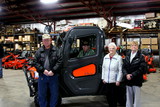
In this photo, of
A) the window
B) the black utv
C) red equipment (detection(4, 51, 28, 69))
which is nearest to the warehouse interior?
red equipment (detection(4, 51, 28, 69))

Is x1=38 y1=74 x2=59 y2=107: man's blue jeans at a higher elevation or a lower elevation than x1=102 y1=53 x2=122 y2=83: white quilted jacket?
lower

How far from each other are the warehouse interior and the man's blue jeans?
180cm

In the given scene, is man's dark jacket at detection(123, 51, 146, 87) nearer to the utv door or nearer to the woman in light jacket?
the woman in light jacket

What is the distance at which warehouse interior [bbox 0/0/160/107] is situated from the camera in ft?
24.8

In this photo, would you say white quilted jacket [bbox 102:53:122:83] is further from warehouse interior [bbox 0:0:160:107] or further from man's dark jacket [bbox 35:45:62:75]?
warehouse interior [bbox 0:0:160:107]

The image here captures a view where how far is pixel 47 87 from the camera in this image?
3.08m

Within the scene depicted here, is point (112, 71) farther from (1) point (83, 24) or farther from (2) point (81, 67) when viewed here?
(1) point (83, 24)

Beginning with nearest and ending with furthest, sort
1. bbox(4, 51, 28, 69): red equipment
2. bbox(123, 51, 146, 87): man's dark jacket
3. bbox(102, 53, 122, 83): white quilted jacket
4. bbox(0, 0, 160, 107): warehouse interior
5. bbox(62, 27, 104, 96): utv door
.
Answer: bbox(123, 51, 146, 87): man's dark jacket, bbox(102, 53, 122, 83): white quilted jacket, bbox(62, 27, 104, 96): utv door, bbox(0, 0, 160, 107): warehouse interior, bbox(4, 51, 28, 69): red equipment

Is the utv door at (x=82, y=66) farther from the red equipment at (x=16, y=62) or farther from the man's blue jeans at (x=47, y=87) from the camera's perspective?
the red equipment at (x=16, y=62)

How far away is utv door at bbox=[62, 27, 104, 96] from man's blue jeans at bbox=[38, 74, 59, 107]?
0.88ft

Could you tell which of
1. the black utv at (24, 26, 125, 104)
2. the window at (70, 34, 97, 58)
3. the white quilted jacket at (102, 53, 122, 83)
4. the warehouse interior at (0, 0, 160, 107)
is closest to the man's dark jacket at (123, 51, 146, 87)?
the white quilted jacket at (102, 53, 122, 83)

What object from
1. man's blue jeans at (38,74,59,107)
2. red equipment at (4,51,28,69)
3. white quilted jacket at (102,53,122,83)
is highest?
white quilted jacket at (102,53,122,83)

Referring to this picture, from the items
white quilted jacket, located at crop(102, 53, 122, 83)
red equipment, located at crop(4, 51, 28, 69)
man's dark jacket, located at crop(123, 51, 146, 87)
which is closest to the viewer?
man's dark jacket, located at crop(123, 51, 146, 87)

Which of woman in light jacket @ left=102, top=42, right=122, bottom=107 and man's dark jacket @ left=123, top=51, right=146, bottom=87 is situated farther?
woman in light jacket @ left=102, top=42, right=122, bottom=107
